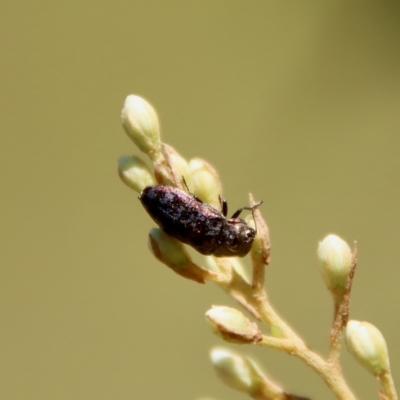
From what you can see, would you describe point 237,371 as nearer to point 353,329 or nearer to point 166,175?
point 353,329

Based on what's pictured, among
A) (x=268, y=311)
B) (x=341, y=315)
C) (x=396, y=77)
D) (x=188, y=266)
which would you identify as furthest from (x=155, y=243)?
(x=396, y=77)

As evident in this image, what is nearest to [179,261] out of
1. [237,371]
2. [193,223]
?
[193,223]

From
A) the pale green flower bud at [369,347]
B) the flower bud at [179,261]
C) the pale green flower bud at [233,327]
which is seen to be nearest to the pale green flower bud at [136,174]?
the flower bud at [179,261]

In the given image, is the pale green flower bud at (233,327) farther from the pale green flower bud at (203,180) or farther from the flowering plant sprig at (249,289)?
the pale green flower bud at (203,180)

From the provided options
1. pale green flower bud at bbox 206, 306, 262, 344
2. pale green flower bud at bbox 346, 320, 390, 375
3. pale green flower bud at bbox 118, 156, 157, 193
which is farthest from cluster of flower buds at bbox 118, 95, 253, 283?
pale green flower bud at bbox 346, 320, 390, 375

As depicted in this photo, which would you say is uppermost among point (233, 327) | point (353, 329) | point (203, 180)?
point (203, 180)

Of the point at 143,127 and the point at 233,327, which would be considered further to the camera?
the point at 143,127
